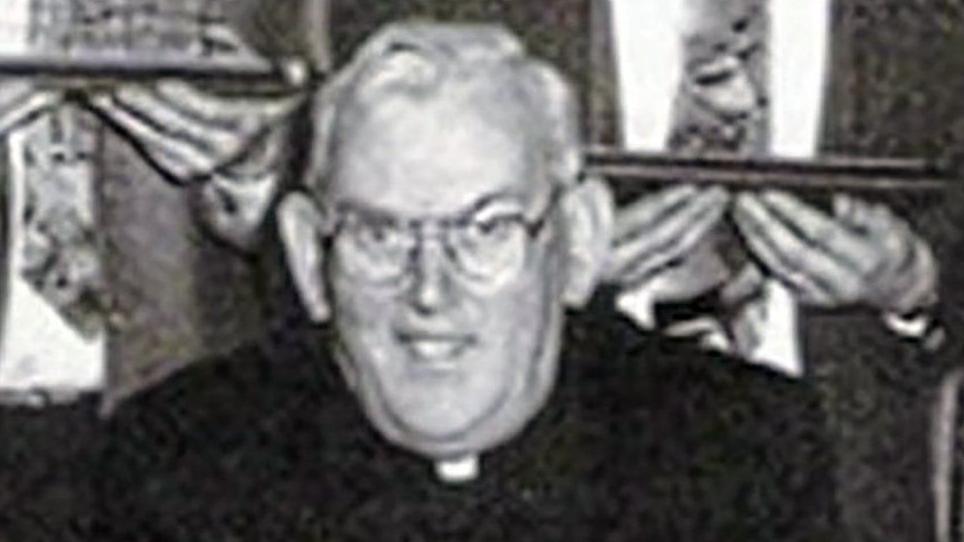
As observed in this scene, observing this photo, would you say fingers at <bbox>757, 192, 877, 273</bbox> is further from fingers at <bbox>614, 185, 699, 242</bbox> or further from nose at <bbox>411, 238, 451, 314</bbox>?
nose at <bbox>411, 238, 451, 314</bbox>

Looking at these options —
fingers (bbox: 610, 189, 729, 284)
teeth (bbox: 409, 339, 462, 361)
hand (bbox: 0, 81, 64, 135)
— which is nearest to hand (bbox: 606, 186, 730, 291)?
fingers (bbox: 610, 189, 729, 284)

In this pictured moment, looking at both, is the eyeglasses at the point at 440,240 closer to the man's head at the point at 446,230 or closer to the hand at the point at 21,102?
the man's head at the point at 446,230

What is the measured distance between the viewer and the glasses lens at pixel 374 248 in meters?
1.24

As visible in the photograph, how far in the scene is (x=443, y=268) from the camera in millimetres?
1236

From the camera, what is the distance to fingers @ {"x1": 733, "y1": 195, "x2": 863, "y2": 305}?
1.33 meters

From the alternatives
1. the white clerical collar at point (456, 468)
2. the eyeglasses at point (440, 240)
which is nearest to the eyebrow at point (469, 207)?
the eyeglasses at point (440, 240)

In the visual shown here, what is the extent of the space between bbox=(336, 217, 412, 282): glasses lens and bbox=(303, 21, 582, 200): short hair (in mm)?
32

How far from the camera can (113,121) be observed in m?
1.30

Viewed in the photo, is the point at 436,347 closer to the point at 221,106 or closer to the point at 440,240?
the point at 440,240

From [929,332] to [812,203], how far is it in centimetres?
9

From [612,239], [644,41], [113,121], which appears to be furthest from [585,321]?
[113,121]

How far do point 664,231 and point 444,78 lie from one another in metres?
0.16

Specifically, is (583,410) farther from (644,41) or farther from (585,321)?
(644,41)

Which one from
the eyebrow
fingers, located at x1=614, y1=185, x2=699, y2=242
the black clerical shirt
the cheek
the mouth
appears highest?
the eyebrow
